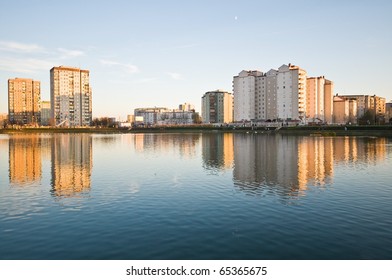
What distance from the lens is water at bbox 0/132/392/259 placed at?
16891 mm

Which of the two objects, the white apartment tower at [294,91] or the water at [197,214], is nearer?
the water at [197,214]

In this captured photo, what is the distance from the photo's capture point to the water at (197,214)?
1689 centimetres

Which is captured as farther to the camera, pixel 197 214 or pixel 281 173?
pixel 281 173

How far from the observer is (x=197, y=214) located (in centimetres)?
2323

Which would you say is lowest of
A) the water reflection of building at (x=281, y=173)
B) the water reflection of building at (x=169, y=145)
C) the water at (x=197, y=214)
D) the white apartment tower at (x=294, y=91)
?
the water at (x=197, y=214)

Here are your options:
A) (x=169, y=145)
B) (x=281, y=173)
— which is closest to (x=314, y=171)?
(x=281, y=173)

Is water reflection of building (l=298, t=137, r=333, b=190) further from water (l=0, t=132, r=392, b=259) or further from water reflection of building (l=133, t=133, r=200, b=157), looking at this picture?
water reflection of building (l=133, t=133, r=200, b=157)

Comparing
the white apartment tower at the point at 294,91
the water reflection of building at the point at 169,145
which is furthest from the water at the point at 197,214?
the white apartment tower at the point at 294,91

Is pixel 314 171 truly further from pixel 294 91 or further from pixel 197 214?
pixel 294 91

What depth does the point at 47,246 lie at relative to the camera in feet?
57.3

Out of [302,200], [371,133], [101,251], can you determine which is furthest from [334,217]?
[371,133]

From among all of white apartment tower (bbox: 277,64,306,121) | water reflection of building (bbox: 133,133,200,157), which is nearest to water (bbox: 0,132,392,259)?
water reflection of building (bbox: 133,133,200,157)

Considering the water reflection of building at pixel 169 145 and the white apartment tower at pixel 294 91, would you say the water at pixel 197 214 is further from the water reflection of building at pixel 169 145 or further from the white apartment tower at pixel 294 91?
the white apartment tower at pixel 294 91

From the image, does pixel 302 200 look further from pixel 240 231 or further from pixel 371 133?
pixel 371 133
